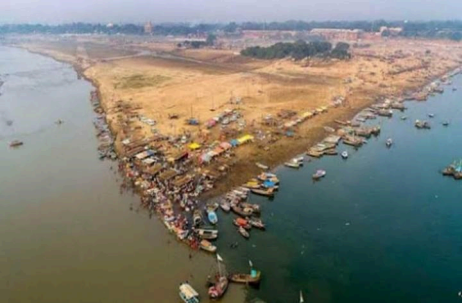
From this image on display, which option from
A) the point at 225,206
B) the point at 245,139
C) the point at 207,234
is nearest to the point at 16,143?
the point at 245,139

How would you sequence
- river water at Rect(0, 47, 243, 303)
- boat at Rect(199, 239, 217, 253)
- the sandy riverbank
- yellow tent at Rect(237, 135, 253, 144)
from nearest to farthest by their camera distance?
river water at Rect(0, 47, 243, 303), boat at Rect(199, 239, 217, 253), yellow tent at Rect(237, 135, 253, 144), the sandy riverbank

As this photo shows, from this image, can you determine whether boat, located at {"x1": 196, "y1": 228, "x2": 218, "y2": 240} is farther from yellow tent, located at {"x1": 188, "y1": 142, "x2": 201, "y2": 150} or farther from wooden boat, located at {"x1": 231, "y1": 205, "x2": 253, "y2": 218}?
yellow tent, located at {"x1": 188, "y1": 142, "x2": 201, "y2": 150}

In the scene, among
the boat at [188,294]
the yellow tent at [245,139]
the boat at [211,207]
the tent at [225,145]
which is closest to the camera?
the boat at [188,294]

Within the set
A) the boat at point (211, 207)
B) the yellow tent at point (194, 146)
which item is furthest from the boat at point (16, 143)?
the boat at point (211, 207)

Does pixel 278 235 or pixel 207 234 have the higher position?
pixel 207 234

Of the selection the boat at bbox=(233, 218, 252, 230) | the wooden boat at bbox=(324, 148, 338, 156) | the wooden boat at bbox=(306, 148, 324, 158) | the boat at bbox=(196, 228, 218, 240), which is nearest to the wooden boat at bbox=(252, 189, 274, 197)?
the boat at bbox=(233, 218, 252, 230)

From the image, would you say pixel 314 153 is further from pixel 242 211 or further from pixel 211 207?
pixel 211 207

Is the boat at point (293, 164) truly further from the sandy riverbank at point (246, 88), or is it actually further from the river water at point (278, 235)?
the sandy riverbank at point (246, 88)
